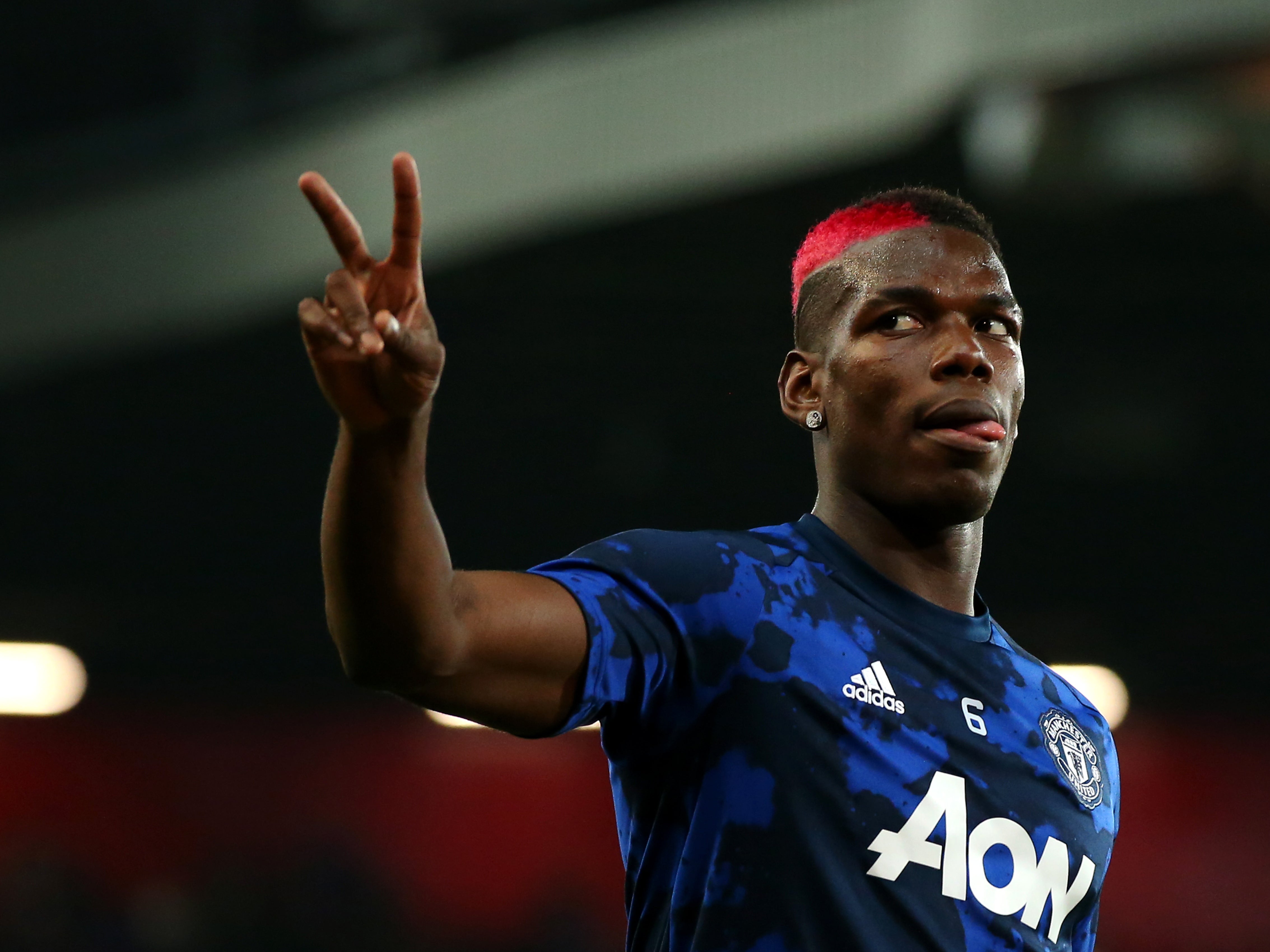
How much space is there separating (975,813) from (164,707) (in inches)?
414

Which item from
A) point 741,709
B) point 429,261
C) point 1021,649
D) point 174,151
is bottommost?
point 741,709

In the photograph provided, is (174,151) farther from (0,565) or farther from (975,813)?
(975,813)

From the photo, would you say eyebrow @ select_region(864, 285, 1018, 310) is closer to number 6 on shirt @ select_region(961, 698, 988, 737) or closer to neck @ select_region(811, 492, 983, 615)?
neck @ select_region(811, 492, 983, 615)

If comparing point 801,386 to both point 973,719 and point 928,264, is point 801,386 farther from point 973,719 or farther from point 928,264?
point 973,719

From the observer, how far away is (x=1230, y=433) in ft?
32.6

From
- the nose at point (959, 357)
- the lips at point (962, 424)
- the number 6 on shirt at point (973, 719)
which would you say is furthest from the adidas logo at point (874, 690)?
the nose at point (959, 357)

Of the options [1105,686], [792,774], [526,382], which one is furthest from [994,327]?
[1105,686]

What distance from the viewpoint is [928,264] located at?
2340 mm

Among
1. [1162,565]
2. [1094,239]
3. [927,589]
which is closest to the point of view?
[927,589]

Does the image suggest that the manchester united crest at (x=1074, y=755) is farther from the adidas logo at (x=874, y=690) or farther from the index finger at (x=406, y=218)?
the index finger at (x=406, y=218)

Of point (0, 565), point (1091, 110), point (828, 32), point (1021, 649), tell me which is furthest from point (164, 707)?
point (1021, 649)

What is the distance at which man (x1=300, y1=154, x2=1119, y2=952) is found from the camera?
153 centimetres

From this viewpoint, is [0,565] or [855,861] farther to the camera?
[0,565]

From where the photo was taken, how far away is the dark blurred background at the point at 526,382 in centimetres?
748
